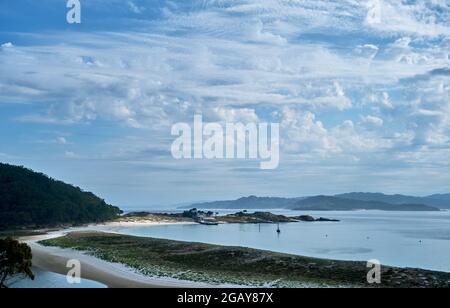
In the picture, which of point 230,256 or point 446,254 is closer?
point 230,256

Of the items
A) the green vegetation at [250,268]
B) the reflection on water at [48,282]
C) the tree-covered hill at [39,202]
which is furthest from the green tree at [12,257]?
the tree-covered hill at [39,202]

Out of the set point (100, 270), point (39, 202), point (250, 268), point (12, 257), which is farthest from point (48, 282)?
point (39, 202)

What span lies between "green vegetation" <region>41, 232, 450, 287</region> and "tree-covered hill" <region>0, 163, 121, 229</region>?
51740mm

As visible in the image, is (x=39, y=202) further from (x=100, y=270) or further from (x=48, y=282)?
(x=48, y=282)

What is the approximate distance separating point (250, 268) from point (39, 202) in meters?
81.2

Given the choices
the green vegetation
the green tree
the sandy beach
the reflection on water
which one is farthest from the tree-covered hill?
the green tree

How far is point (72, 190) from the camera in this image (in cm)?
13250

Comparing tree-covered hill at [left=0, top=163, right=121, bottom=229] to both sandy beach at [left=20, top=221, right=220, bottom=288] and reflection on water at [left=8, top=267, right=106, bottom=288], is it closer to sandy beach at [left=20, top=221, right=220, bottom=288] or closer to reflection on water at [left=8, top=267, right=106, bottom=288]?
sandy beach at [left=20, top=221, right=220, bottom=288]

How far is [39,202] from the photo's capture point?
363 ft

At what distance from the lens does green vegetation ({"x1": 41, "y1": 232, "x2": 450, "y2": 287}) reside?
33.5m

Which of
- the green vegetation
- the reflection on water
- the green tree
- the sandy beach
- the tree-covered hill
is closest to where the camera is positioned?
the green tree
